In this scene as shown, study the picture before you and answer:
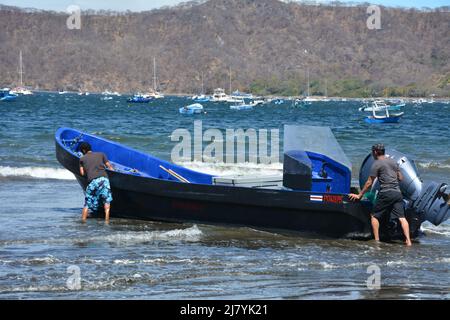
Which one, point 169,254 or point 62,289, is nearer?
point 62,289

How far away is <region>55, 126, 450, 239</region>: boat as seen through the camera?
12.4 meters

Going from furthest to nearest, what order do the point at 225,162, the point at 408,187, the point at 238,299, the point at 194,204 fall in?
the point at 225,162
the point at 194,204
the point at 408,187
the point at 238,299

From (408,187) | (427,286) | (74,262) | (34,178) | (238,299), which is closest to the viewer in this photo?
(238,299)

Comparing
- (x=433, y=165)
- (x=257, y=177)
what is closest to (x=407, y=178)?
(x=257, y=177)

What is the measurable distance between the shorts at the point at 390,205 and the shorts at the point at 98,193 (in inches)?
173

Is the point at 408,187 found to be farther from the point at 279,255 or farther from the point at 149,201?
the point at 149,201

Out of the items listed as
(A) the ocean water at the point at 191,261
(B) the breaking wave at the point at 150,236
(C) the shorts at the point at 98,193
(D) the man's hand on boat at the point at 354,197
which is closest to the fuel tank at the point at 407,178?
(D) the man's hand on boat at the point at 354,197

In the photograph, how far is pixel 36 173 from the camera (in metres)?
22.5

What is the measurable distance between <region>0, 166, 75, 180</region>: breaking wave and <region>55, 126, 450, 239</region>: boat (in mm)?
7683

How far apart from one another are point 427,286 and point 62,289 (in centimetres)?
417

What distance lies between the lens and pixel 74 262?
35.1 feet

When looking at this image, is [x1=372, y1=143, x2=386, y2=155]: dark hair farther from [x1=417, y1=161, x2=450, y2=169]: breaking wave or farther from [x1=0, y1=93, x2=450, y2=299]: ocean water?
[x1=417, y1=161, x2=450, y2=169]: breaking wave

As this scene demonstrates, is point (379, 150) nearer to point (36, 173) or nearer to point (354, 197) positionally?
point (354, 197)
